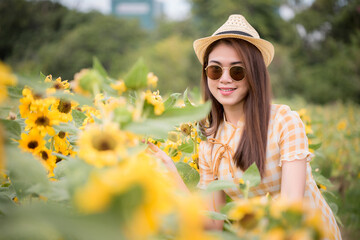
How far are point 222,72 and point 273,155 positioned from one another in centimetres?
38

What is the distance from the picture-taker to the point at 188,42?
22719 mm

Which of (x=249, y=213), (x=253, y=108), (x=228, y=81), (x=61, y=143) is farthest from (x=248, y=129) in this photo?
(x=249, y=213)

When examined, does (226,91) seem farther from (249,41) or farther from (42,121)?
(42,121)

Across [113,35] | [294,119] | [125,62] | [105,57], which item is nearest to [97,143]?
[294,119]

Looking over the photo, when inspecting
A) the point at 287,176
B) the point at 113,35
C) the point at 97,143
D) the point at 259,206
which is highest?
the point at 113,35

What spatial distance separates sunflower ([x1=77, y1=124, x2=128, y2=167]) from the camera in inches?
18.4

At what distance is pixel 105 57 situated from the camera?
78.5 feet

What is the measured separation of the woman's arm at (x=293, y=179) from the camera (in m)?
1.09

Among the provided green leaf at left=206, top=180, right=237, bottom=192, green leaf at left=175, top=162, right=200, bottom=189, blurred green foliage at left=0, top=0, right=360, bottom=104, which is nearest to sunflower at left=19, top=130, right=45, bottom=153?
green leaf at left=206, top=180, right=237, bottom=192

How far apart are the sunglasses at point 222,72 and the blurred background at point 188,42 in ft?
39.6

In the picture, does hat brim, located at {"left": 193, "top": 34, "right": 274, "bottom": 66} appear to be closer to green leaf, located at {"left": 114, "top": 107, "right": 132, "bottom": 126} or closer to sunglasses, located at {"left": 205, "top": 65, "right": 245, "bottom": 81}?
sunglasses, located at {"left": 205, "top": 65, "right": 245, "bottom": 81}

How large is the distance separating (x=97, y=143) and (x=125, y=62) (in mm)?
21580

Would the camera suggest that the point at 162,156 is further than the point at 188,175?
No

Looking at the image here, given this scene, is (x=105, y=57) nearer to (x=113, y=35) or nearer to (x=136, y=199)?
(x=113, y=35)
